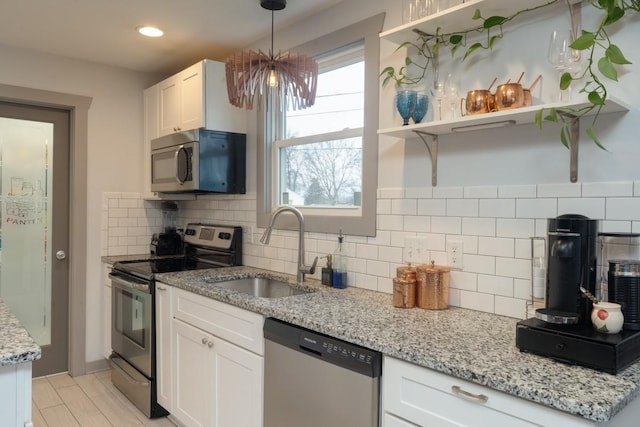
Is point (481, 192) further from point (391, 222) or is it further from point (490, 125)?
point (391, 222)

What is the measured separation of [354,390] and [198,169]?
195cm

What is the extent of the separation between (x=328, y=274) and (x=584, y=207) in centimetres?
125

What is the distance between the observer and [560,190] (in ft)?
5.38

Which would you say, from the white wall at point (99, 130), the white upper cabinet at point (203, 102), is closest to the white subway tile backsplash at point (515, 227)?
the white upper cabinet at point (203, 102)

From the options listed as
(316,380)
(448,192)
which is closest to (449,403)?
(316,380)

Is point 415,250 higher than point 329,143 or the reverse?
the reverse

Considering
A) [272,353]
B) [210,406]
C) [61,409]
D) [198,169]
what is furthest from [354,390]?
[61,409]

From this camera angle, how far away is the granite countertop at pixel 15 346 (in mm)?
1215

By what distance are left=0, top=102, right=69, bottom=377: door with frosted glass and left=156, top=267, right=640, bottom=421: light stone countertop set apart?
5.98ft

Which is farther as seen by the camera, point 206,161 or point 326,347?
point 206,161

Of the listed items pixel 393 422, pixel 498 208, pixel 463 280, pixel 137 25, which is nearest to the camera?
pixel 393 422

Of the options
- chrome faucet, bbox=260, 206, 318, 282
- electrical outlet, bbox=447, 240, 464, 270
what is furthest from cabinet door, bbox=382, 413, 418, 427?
chrome faucet, bbox=260, 206, 318, 282

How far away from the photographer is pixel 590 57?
4.99ft

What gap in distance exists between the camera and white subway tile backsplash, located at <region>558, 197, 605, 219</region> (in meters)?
1.54
